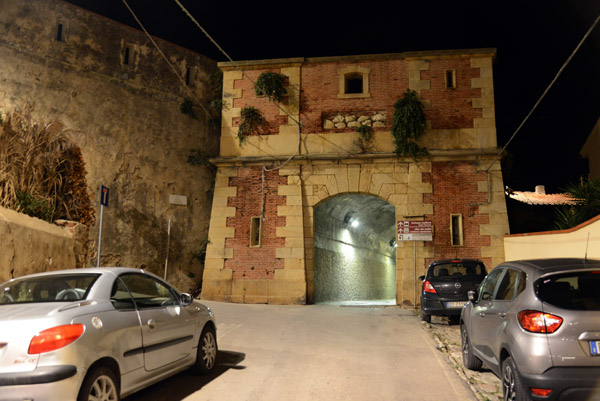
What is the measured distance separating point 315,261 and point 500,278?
10.3 meters

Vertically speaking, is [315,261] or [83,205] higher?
[83,205]

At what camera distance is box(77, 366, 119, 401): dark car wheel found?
3.79 m

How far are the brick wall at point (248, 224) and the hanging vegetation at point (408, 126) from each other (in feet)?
13.0

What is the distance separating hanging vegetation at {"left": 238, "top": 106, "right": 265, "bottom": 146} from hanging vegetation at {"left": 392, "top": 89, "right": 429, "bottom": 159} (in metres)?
4.62

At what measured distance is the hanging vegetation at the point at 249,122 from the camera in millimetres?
15844

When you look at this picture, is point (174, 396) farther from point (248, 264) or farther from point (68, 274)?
point (248, 264)

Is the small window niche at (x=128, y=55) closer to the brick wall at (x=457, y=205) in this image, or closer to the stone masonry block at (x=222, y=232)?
the stone masonry block at (x=222, y=232)

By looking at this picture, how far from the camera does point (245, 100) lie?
16219 millimetres

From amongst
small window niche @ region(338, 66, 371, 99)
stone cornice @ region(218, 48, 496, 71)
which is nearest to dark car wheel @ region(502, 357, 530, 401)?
small window niche @ region(338, 66, 371, 99)

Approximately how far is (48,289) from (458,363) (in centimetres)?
552

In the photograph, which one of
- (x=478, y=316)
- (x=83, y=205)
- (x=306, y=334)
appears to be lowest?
(x=306, y=334)

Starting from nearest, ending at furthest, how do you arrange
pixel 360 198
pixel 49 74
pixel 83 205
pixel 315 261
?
pixel 83 205, pixel 49 74, pixel 315 261, pixel 360 198

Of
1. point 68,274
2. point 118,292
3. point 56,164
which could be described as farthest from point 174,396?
point 56,164

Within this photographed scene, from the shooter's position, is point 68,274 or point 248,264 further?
point 248,264
